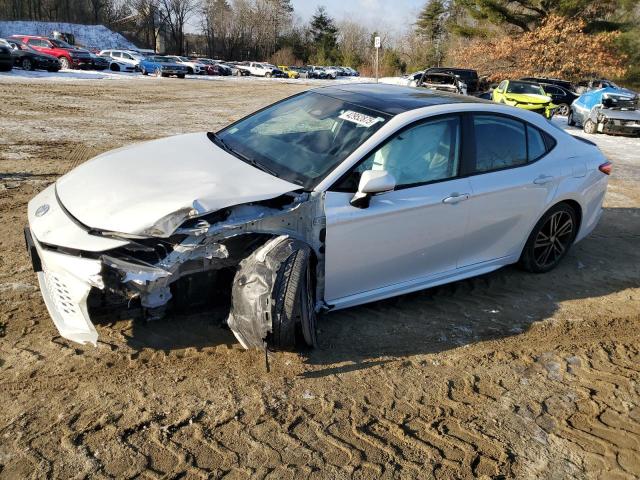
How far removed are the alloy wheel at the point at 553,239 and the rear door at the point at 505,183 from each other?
0.30 metres

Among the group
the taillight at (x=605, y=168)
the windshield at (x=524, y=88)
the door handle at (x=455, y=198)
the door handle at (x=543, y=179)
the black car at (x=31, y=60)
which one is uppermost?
the black car at (x=31, y=60)

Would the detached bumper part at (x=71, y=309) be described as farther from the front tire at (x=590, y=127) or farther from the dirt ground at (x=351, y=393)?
the front tire at (x=590, y=127)

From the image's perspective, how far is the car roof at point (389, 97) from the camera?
4129 millimetres

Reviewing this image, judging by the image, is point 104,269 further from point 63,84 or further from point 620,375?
point 63,84

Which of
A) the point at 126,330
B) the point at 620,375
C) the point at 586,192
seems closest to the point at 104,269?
the point at 126,330

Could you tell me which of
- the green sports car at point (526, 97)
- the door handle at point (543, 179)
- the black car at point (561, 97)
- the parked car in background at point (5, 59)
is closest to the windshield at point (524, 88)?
the green sports car at point (526, 97)

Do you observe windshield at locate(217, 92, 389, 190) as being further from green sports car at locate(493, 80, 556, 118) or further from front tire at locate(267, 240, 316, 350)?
green sports car at locate(493, 80, 556, 118)

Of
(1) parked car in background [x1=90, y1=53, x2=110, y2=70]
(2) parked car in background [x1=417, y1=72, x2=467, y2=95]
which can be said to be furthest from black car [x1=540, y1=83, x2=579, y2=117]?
(1) parked car in background [x1=90, y1=53, x2=110, y2=70]

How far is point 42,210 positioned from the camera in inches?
137

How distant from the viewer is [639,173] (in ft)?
34.2

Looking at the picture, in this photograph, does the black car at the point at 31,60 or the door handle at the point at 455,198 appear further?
the black car at the point at 31,60

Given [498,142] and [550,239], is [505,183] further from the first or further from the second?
[550,239]

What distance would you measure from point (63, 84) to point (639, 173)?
2104 cm

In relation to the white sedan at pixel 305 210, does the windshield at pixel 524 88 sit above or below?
above
